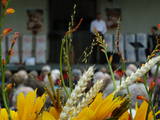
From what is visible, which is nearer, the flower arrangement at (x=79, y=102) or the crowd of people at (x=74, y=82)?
the flower arrangement at (x=79, y=102)

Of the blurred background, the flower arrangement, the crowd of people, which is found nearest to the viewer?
the flower arrangement

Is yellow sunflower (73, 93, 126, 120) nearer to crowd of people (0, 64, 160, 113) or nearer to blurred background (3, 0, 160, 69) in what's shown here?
crowd of people (0, 64, 160, 113)

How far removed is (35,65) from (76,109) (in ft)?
39.1

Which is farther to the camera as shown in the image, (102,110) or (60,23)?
(60,23)

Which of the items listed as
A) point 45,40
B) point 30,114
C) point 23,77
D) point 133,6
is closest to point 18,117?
point 30,114

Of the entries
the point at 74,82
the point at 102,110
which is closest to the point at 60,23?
the point at 74,82

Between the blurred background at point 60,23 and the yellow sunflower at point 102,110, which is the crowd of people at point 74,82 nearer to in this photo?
the yellow sunflower at point 102,110

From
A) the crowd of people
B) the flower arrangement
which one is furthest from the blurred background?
the flower arrangement

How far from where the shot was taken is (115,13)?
1412 cm

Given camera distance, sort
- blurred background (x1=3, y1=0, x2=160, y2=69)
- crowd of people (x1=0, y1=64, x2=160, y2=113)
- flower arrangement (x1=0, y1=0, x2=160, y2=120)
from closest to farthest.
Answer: flower arrangement (x1=0, y1=0, x2=160, y2=120) < crowd of people (x1=0, y1=64, x2=160, y2=113) < blurred background (x1=3, y1=0, x2=160, y2=69)

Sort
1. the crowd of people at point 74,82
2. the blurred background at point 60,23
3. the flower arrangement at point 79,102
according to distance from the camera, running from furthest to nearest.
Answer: the blurred background at point 60,23
the crowd of people at point 74,82
the flower arrangement at point 79,102

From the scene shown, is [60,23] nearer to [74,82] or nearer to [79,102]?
[74,82]

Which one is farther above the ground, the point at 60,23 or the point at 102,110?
the point at 102,110

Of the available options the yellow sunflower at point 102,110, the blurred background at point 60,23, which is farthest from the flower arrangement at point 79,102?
the blurred background at point 60,23
